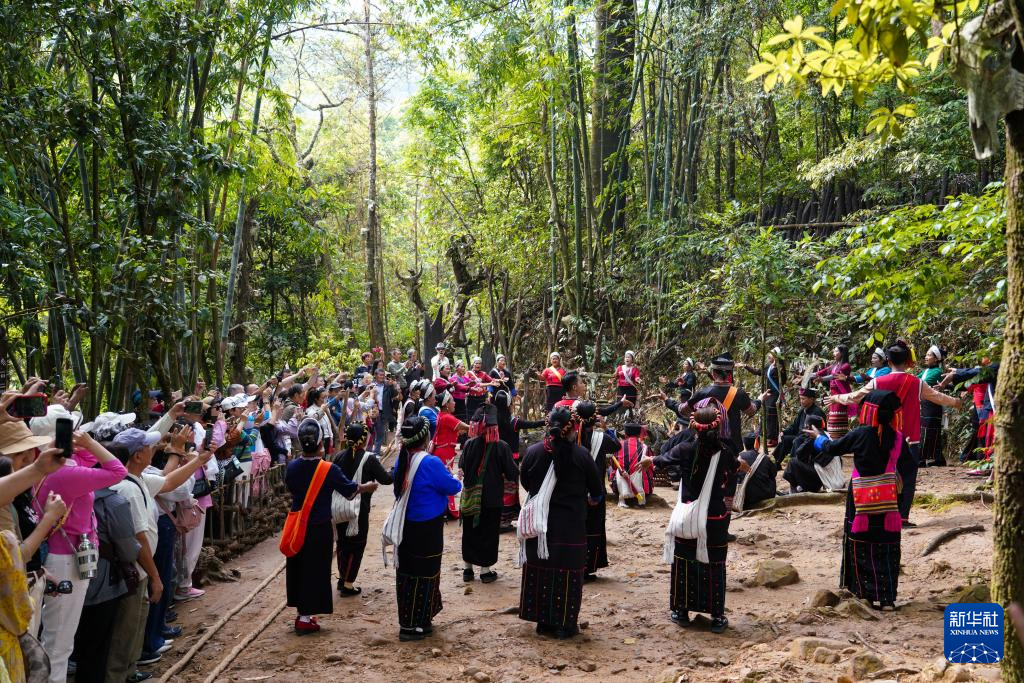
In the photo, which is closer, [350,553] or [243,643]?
[243,643]

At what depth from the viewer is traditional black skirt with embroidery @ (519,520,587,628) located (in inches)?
218

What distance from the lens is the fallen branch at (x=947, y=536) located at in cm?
660

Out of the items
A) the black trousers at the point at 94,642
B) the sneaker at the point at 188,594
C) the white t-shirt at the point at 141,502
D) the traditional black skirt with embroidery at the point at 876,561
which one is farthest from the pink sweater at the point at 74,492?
the traditional black skirt with embroidery at the point at 876,561

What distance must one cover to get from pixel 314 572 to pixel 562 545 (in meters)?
1.82

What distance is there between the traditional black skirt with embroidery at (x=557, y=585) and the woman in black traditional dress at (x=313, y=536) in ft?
4.43

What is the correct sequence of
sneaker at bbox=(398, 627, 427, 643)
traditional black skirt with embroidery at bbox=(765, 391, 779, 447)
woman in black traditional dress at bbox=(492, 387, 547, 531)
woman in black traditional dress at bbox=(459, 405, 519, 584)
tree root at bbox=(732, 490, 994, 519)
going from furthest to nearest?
traditional black skirt with embroidery at bbox=(765, 391, 779, 447), tree root at bbox=(732, 490, 994, 519), woman in black traditional dress at bbox=(492, 387, 547, 531), woman in black traditional dress at bbox=(459, 405, 519, 584), sneaker at bbox=(398, 627, 427, 643)

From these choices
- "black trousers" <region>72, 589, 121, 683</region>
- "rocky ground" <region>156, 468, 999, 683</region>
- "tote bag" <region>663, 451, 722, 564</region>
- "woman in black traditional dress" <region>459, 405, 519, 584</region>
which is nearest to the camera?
"black trousers" <region>72, 589, 121, 683</region>

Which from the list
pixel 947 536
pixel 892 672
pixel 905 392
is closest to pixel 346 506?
pixel 892 672

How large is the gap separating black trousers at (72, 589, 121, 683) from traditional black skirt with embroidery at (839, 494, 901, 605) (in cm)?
497

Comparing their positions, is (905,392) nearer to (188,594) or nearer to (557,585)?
(557,585)

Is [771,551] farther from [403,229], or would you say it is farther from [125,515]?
[403,229]

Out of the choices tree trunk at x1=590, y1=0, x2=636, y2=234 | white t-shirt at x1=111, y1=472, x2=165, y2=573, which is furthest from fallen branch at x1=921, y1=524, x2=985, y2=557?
tree trunk at x1=590, y1=0, x2=636, y2=234

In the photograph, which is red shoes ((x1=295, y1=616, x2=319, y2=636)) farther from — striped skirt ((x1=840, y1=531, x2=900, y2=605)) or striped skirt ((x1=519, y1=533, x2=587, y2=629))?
striped skirt ((x1=840, y1=531, x2=900, y2=605))

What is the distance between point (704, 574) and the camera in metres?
5.59
